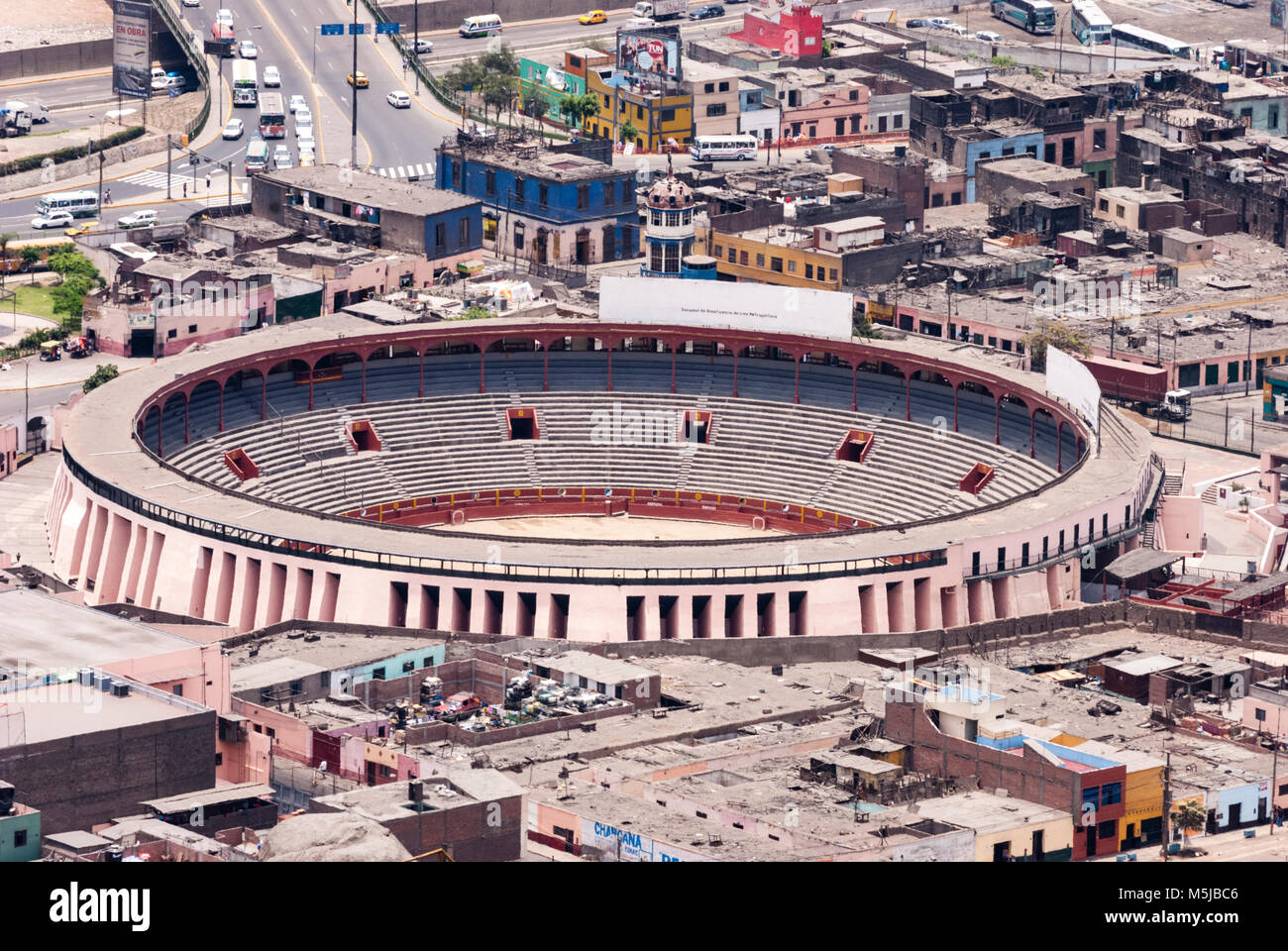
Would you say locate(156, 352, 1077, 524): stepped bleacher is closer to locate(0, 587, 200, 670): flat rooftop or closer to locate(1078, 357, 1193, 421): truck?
locate(1078, 357, 1193, 421): truck

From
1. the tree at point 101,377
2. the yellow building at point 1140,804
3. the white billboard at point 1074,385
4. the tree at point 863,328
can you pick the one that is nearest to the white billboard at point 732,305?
the tree at point 863,328

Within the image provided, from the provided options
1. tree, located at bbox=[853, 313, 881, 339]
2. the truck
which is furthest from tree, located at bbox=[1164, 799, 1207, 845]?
the truck

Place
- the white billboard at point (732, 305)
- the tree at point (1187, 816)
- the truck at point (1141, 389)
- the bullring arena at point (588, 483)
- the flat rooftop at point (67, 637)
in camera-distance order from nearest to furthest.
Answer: the tree at point (1187, 816) → the flat rooftop at point (67, 637) → the bullring arena at point (588, 483) → the white billboard at point (732, 305) → the truck at point (1141, 389)

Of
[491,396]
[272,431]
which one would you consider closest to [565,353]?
[491,396]

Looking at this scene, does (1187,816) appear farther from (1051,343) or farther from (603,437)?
(1051,343)

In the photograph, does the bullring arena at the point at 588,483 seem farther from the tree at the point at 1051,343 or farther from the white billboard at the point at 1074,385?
the tree at the point at 1051,343
